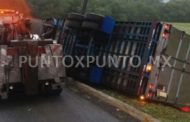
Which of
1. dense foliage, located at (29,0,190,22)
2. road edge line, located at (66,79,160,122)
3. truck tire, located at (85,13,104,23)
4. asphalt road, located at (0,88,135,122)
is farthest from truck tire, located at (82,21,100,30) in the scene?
dense foliage, located at (29,0,190,22)

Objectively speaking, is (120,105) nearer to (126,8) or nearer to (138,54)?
(138,54)

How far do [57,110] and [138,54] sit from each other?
3061 mm

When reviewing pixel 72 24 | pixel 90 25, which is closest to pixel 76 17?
pixel 72 24

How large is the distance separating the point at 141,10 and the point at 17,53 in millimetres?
66429

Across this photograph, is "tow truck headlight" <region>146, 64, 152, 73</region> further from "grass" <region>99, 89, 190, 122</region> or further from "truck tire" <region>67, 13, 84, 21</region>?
"truck tire" <region>67, 13, 84, 21</region>

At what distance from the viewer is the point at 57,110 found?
29.5 ft

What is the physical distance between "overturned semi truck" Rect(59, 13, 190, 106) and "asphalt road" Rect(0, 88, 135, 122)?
1.60 metres

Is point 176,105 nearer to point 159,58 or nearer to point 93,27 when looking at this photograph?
point 159,58

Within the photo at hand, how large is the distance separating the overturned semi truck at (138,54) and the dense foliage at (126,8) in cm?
4018

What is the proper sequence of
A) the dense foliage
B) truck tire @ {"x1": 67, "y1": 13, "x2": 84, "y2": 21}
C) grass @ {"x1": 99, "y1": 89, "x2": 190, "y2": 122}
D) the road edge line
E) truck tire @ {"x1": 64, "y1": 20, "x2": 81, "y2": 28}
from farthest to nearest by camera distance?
the dense foliage, truck tire @ {"x1": 64, "y1": 20, "x2": 81, "y2": 28}, truck tire @ {"x1": 67, "y1": 13, "x2": 84, "y2": 21}, grass @ {"x1": 99, "y1": 89, "x2": 190, "y2": 122}, the road edge line

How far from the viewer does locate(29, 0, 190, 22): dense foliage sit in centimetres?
5406

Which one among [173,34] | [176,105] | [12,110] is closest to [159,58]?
[173,34]

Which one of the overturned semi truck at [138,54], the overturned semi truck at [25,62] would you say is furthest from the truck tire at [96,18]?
the overturned semi truck at [25,62]

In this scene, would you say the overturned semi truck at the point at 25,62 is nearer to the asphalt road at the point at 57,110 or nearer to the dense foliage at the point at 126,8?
the asphalt road at the point at 57,110
